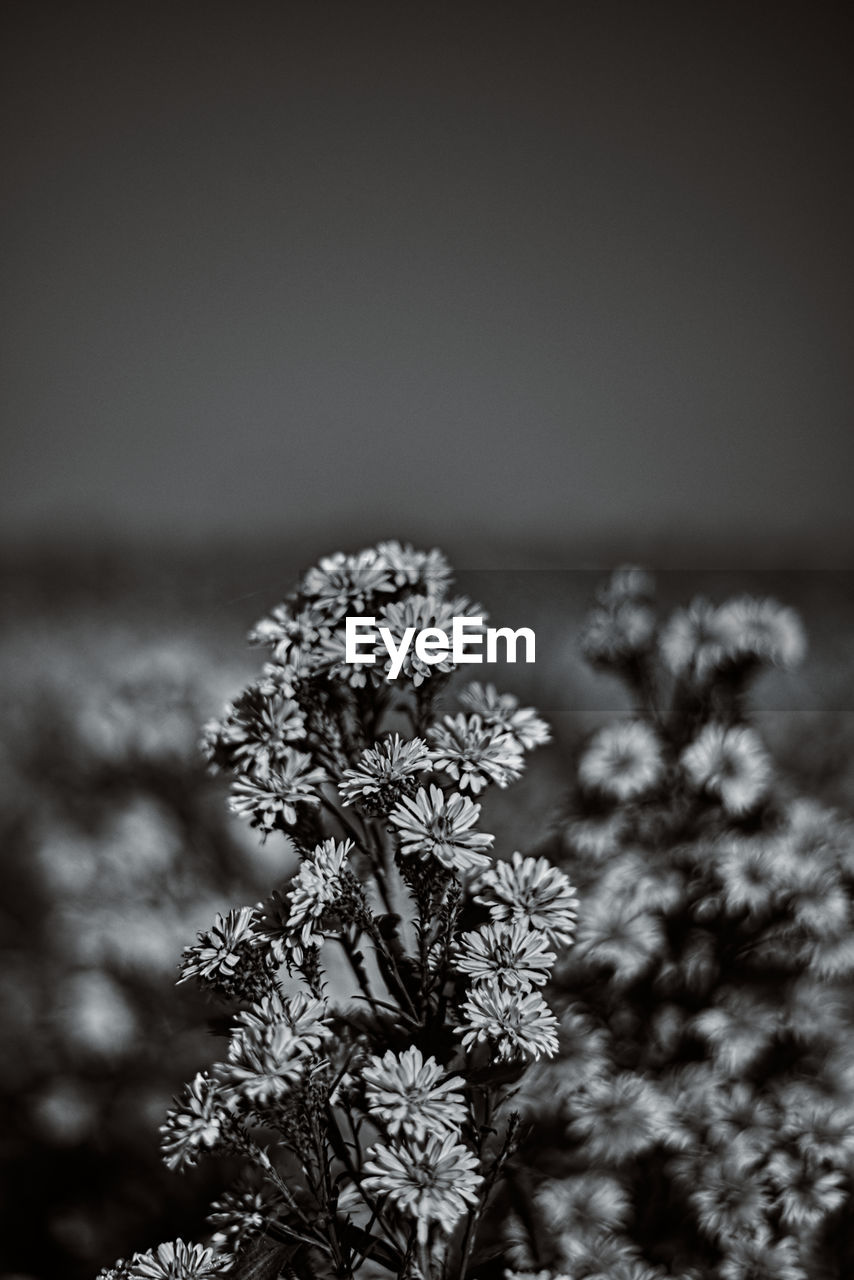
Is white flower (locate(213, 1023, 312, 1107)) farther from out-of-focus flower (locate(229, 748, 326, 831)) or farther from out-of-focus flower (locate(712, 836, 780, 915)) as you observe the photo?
out-of-focus flower (locate(712, 836, 780, 915))

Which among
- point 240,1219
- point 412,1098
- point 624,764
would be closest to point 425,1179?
point 412,1098

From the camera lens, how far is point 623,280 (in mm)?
916

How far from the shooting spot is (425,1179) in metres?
0.46

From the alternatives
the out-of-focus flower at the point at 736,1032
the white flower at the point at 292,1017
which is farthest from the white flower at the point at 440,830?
the out-of-focus flower at the point at 736,1032

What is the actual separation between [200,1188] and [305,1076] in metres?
0.52

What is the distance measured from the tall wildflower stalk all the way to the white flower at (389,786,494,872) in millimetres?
383

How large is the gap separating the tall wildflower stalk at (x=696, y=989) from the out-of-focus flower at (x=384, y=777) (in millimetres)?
393

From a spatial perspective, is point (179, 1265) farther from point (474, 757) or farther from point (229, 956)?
point (474, 757)

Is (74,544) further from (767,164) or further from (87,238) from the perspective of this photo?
(767,164)

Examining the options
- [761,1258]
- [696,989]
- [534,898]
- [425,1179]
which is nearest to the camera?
[425,1179]

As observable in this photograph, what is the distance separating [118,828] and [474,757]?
53cm

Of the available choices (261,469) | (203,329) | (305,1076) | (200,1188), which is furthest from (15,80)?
(200,1188)

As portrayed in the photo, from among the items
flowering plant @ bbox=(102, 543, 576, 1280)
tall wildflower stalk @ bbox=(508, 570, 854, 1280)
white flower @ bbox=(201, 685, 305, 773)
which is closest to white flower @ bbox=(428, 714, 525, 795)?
flowering plant @ bbox=(102, 543, 576, 1280)

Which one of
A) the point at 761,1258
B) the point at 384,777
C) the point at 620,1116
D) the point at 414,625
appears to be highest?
the point at 414,625
